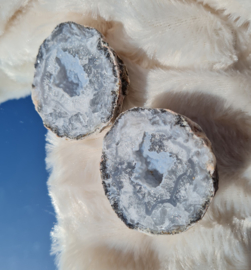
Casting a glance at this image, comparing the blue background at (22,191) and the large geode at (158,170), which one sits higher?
the large geode at (158,170)

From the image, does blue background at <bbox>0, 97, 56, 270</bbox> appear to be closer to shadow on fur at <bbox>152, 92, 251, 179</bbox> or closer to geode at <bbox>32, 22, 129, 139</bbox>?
geode at <bbox>32, 22, 129, 139</bbox>

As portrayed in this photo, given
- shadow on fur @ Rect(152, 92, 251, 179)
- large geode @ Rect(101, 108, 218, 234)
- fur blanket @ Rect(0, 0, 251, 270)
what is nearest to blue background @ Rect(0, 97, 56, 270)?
fur blanket @ Rect(0, 0, 251, 270)

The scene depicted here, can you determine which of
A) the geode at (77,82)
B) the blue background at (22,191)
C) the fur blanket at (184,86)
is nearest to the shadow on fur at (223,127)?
the fur blanket at (184,86)

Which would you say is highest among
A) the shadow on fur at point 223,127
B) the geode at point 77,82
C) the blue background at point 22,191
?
the shadow on fur at point 223,127

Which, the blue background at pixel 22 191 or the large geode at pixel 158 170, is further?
the blue background at pixel 22 191

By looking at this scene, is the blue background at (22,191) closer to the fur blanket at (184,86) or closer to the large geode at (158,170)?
the fur blanket at (184,86)

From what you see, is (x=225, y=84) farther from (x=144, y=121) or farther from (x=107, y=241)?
(x=107, y=241)

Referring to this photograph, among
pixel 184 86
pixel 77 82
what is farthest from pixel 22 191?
pixel 184 86

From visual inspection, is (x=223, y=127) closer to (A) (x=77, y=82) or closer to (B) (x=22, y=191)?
(A) (x=77, y=82)
